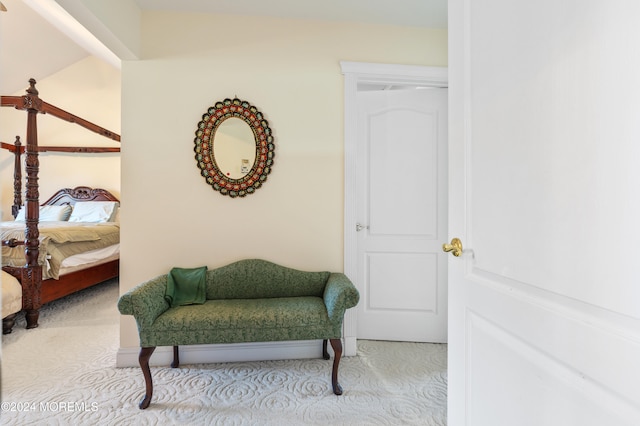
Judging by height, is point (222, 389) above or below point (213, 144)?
below

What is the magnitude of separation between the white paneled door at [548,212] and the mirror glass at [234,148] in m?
1.59

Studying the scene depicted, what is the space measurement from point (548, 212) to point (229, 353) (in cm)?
216

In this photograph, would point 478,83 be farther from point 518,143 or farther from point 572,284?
point 572,284

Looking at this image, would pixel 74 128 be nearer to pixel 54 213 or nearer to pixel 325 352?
pixel 54 213

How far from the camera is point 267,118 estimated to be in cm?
234

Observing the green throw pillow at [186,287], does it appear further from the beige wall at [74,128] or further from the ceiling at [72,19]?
the beige wall at [74,128]

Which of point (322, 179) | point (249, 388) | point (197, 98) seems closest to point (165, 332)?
point (249, 388)

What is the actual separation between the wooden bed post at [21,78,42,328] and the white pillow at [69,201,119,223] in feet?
5.86

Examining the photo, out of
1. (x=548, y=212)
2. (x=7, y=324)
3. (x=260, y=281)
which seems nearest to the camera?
(x=548, y=212)

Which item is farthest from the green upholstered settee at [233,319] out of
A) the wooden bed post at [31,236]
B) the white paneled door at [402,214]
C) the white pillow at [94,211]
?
the white pillow at [94,211]

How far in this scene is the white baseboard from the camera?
2.18 metres

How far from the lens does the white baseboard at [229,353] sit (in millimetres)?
2184

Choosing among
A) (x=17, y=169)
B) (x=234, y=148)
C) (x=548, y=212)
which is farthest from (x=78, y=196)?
(x=548, y=212)

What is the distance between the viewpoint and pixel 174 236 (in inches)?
90.0
